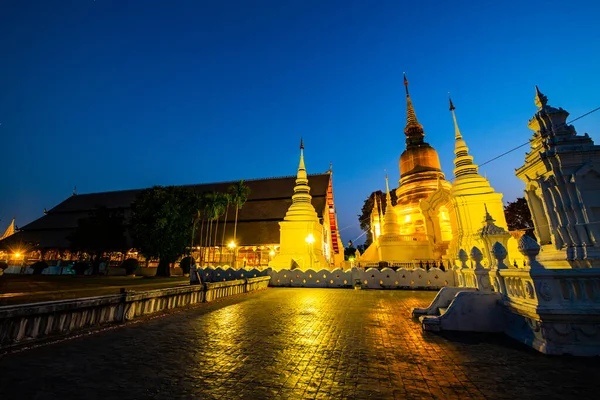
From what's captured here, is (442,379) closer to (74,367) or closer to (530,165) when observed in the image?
(74,367)

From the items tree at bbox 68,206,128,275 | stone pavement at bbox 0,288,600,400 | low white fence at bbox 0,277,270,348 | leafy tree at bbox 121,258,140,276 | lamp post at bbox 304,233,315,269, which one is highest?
tree at bbox 68,206,128,275

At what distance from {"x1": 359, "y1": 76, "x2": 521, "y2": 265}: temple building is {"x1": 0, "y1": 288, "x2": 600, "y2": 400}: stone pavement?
35.4 feet

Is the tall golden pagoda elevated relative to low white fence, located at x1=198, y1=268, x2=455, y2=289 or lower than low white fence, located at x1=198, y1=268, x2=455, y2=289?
elevated

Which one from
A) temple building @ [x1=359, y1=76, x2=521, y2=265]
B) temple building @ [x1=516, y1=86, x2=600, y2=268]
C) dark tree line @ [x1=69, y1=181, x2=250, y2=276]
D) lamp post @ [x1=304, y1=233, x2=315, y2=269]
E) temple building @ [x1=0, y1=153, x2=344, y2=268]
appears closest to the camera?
temple building @ [x1=516, y1=86, x2=600, y2=268]

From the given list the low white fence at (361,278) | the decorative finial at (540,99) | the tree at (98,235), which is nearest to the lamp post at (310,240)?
the low white fence at (361,278)

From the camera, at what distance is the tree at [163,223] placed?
2738 cm

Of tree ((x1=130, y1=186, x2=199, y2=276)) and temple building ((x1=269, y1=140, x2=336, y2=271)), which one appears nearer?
temple building ((x1=269, y1=140, x2=336, y2=271))

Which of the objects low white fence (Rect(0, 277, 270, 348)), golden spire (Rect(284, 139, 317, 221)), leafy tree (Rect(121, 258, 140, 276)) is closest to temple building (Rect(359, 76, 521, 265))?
golden spire (Rect(284, 139, 317, 221))

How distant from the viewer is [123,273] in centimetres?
3291

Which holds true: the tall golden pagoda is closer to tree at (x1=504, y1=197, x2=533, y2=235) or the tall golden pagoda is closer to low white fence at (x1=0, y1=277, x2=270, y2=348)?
tree at (x1=504, y1=197, x2=533, y2=235)

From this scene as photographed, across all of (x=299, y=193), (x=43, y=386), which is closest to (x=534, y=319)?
(x=43, y=386)

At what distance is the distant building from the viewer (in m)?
33.9

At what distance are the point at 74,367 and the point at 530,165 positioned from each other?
14.0 meters

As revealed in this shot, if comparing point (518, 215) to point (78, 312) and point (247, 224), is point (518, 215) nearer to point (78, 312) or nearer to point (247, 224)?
point (247, 224)
